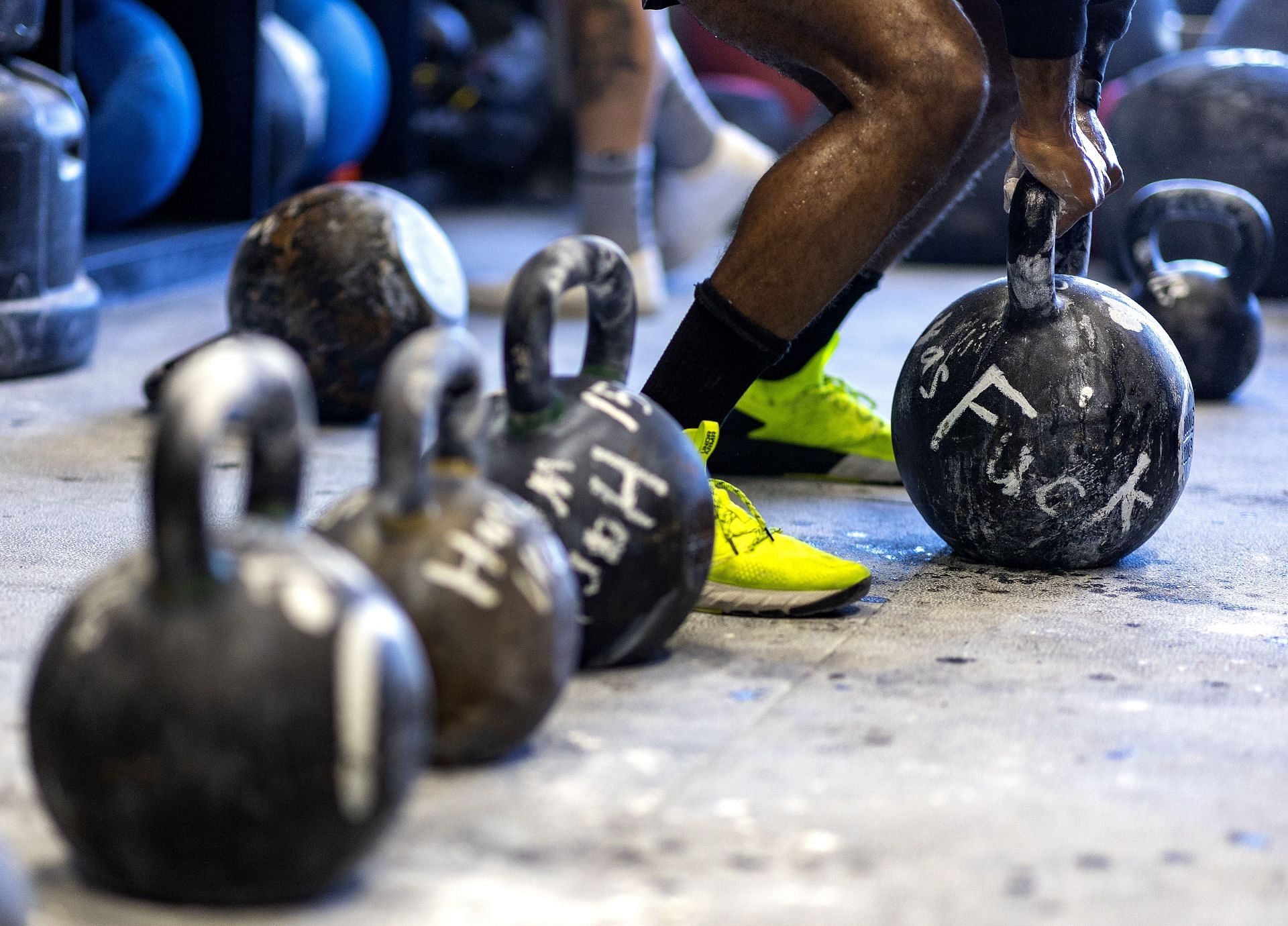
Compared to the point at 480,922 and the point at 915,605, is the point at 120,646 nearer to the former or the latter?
the point at 480,922

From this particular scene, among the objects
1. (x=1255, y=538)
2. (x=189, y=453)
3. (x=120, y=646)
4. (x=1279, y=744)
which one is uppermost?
(x=189, y=453)

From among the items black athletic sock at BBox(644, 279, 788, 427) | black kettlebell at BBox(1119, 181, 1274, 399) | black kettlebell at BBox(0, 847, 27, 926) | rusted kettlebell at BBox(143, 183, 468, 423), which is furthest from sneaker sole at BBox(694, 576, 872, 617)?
black kettlebell at BBox(1119, 181, 1274, 399)

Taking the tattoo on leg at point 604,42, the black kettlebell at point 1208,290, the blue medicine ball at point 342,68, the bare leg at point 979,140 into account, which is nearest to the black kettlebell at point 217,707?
the bare leg at point 979,140

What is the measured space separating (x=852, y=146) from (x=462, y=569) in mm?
1006

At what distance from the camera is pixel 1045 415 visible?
7.35 feet

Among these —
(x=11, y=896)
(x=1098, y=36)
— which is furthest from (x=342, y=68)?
(x=11, y=896)

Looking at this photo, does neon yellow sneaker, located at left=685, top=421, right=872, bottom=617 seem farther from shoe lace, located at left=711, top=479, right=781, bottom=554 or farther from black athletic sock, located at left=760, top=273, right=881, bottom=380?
black athletic sock, located at left=760, top=273, right=881, bottom=380

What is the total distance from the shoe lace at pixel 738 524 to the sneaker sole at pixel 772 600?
6 centimetres

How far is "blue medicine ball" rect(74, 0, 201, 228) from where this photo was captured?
174 inches

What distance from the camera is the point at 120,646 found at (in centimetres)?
120

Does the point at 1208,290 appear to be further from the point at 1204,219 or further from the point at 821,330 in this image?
the point at 821,330

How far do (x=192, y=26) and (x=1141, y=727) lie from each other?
4.36m

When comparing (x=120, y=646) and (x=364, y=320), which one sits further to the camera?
(x=364, y=320)

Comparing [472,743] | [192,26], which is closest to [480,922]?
[472,743]
